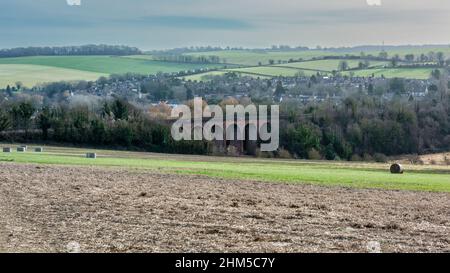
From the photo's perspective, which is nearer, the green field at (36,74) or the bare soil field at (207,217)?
the bare soil field at (207,217)

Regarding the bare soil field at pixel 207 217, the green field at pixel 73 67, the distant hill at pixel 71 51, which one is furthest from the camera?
the distant hill at pixel 71 51

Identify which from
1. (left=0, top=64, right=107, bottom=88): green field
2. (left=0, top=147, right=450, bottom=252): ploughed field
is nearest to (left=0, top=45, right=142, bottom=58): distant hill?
(left=0, top=64, right=107, bottom=88): green field

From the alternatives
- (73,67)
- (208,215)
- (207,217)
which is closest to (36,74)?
(73,67)

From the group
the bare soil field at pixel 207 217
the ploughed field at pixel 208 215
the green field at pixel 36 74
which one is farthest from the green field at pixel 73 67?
the bare soil field at pixel 207 217

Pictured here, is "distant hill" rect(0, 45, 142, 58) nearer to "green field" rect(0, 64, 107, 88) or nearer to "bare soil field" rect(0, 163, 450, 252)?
"green field" rect(0, 64, 107, 88)

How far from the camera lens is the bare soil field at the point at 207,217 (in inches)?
599

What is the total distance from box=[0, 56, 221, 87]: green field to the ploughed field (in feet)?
399

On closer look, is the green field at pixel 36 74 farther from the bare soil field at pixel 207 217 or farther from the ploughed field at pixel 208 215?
the bare soil field at pixel 207 217

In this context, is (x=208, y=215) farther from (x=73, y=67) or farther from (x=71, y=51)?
(x=71, y=51)

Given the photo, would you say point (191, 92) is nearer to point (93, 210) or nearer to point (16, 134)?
point (16, 134)

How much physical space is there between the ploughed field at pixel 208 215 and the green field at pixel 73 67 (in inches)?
4784

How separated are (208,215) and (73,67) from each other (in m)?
151
